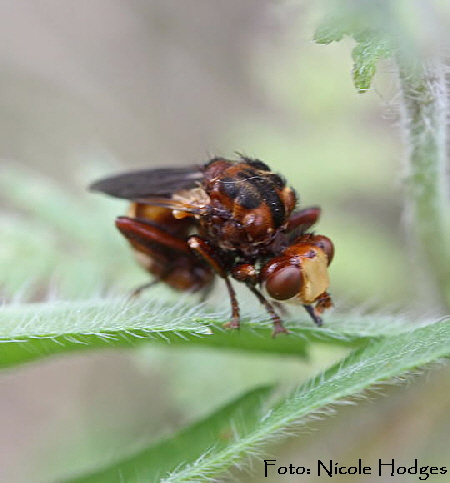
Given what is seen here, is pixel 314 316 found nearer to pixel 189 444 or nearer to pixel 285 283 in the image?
pixel 285 283

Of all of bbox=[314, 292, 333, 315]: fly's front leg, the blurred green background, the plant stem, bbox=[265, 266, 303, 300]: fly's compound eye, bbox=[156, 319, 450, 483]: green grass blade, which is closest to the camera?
bbox=[156, 319, 450, 483]: green grass blade

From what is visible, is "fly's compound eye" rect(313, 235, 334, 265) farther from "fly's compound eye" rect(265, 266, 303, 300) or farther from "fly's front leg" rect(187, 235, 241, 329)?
"fly's front leg" rect(187, 235, 241, 329)

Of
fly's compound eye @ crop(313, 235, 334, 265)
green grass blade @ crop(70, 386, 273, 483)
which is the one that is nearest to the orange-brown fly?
fly's compound eye @ crop(313, 235, 334, 265)

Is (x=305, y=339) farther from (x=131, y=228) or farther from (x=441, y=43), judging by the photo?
(x=441, y=43)

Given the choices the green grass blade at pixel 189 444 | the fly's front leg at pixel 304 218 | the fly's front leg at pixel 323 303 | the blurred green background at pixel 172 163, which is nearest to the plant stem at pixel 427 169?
the blurred green background at pixel 172 163

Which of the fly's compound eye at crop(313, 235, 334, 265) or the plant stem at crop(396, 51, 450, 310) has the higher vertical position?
the plant stem at crop(396, 51, 450, 310)

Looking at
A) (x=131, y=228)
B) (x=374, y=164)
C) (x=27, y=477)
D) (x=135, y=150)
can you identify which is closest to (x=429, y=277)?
(x=131, y=228)

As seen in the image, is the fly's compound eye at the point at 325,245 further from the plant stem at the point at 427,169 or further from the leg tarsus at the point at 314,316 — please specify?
the plant stem at the point at 427,169

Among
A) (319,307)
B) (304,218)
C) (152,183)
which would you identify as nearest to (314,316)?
(319,307)
